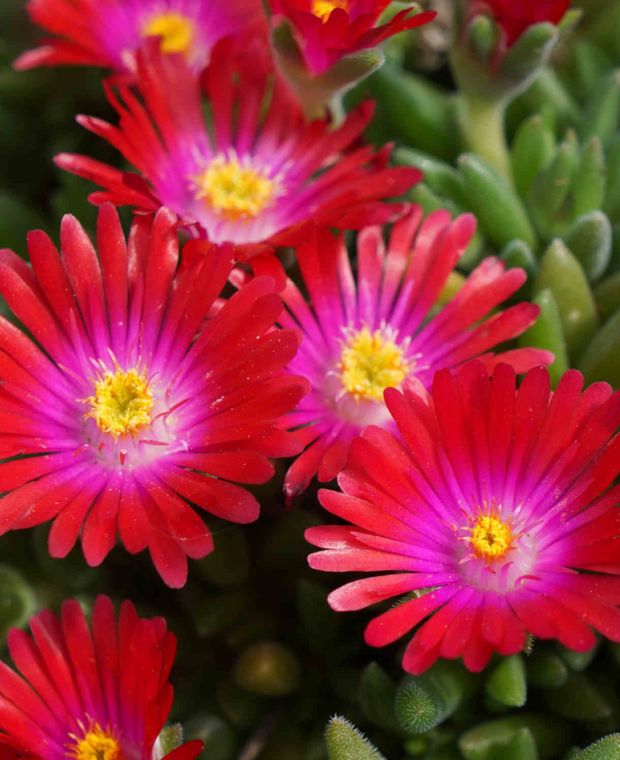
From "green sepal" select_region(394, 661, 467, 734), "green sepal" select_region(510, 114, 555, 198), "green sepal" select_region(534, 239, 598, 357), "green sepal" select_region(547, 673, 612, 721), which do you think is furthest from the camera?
"green sepal" select_region(510, 114, 555, 198)

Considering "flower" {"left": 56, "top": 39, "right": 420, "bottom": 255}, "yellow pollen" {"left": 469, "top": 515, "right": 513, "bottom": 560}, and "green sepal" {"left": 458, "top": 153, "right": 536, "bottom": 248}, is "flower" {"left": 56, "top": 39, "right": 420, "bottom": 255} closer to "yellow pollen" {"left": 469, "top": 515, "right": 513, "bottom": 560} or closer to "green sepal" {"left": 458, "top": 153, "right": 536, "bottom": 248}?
"green sepal" {"left": 458, "top": 153, "right": 536, "bottom": 248}

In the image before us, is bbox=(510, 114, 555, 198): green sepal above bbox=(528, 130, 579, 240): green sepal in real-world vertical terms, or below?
above

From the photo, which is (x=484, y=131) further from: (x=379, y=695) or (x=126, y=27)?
(x=379, y=695)

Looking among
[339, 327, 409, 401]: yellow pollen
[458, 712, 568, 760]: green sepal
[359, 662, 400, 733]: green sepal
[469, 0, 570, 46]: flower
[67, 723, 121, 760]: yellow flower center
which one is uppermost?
[469, 0, 570, 46]: flower

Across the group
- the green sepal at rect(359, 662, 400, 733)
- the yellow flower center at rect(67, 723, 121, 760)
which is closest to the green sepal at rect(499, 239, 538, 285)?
the green sepal at rect(359, 662, 400, 733)

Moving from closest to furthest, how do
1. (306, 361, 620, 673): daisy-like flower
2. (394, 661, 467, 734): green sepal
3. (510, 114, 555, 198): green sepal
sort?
(306, 361, 620, 673): daisy-like flower → (394, 661, 467, 734): green sepal → (510, 114, 555, 198): green sepal

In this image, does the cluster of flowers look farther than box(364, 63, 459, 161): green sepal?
No

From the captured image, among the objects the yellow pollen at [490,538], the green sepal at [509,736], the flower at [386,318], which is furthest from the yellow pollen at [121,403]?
the green sepal at [509,736]

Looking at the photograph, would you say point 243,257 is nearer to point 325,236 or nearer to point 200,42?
point 325,236
